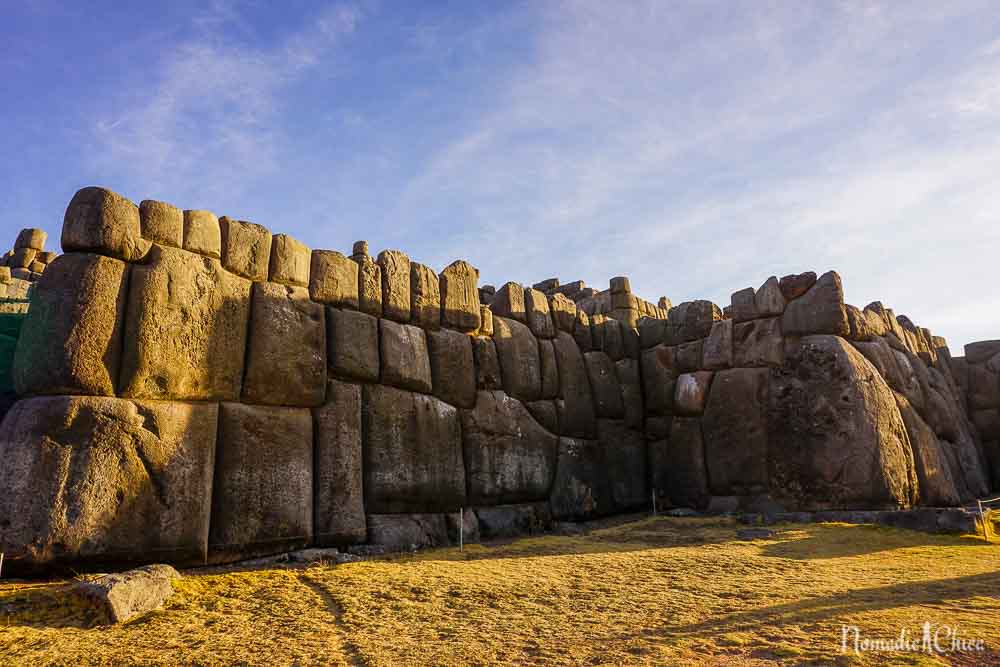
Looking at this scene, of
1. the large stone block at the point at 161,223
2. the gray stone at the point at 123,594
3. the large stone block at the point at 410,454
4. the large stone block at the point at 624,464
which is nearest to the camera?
the gray stone at the point at 123,594

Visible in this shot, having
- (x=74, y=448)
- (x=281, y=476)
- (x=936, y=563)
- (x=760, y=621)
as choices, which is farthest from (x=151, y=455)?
(x=936, y=563)

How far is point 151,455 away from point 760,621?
491 cm

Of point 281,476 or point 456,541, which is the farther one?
point 456,541

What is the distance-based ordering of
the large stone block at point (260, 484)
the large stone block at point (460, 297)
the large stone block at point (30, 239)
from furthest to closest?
the large stone block at point (30, 239) → the large stone block at point (460, 297) → the large stone block at point (260, 484)

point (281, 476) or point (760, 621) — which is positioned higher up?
point (281, 476)

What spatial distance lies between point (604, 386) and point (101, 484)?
8.10 meters

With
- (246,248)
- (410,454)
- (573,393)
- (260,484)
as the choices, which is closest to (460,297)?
(410,454)

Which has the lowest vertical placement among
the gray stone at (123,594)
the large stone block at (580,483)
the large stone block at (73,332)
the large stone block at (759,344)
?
the gray stone at (123,594)

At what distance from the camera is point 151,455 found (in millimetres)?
5246

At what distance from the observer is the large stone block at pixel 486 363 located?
8891mm

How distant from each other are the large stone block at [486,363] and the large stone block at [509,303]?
0.96 metres

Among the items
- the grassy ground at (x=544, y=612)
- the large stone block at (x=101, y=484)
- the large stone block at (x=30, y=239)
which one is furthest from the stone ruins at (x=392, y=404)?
the large stone block at (x=30, y=239)

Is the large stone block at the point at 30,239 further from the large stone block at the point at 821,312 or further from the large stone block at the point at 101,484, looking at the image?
the large stone block at the point at 821,312

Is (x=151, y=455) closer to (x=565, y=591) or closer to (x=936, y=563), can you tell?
(x=565, y=591)
